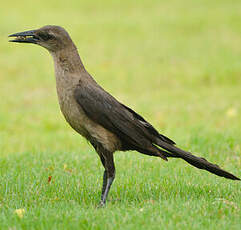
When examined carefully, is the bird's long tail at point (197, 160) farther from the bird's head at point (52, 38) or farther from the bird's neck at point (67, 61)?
the bird's head at point (52, 38)

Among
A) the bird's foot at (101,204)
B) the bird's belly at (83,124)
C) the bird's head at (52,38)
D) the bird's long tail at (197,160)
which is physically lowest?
the bird's foot at (101,204)

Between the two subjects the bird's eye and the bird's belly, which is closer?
the bird's belly

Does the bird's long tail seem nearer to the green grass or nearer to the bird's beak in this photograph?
the green grass

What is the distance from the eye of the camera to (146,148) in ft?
17.8

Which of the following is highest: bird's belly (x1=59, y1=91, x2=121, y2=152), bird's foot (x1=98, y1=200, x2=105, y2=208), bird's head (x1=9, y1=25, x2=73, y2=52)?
bird's head (x1=9, y1=25, x2=73, y2=52)

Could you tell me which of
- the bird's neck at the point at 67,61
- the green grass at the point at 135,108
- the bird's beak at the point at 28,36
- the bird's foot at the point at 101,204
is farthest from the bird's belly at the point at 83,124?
the bird's beak at the point at 28,36

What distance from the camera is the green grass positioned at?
4.86 meters

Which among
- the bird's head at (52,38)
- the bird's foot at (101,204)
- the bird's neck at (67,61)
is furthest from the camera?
the bird's head at (52,38)

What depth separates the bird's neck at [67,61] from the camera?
533 cm

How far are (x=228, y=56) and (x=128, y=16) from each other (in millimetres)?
8806

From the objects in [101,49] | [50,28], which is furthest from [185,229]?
[101,49]

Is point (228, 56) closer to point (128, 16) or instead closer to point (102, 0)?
point (128, 16)

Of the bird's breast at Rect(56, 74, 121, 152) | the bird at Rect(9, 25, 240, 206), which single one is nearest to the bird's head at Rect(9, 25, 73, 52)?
the bird at Rect(9, 25, 240, 206)

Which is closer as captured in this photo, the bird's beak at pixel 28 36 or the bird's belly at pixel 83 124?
the bird's belly at pixel 83 124
